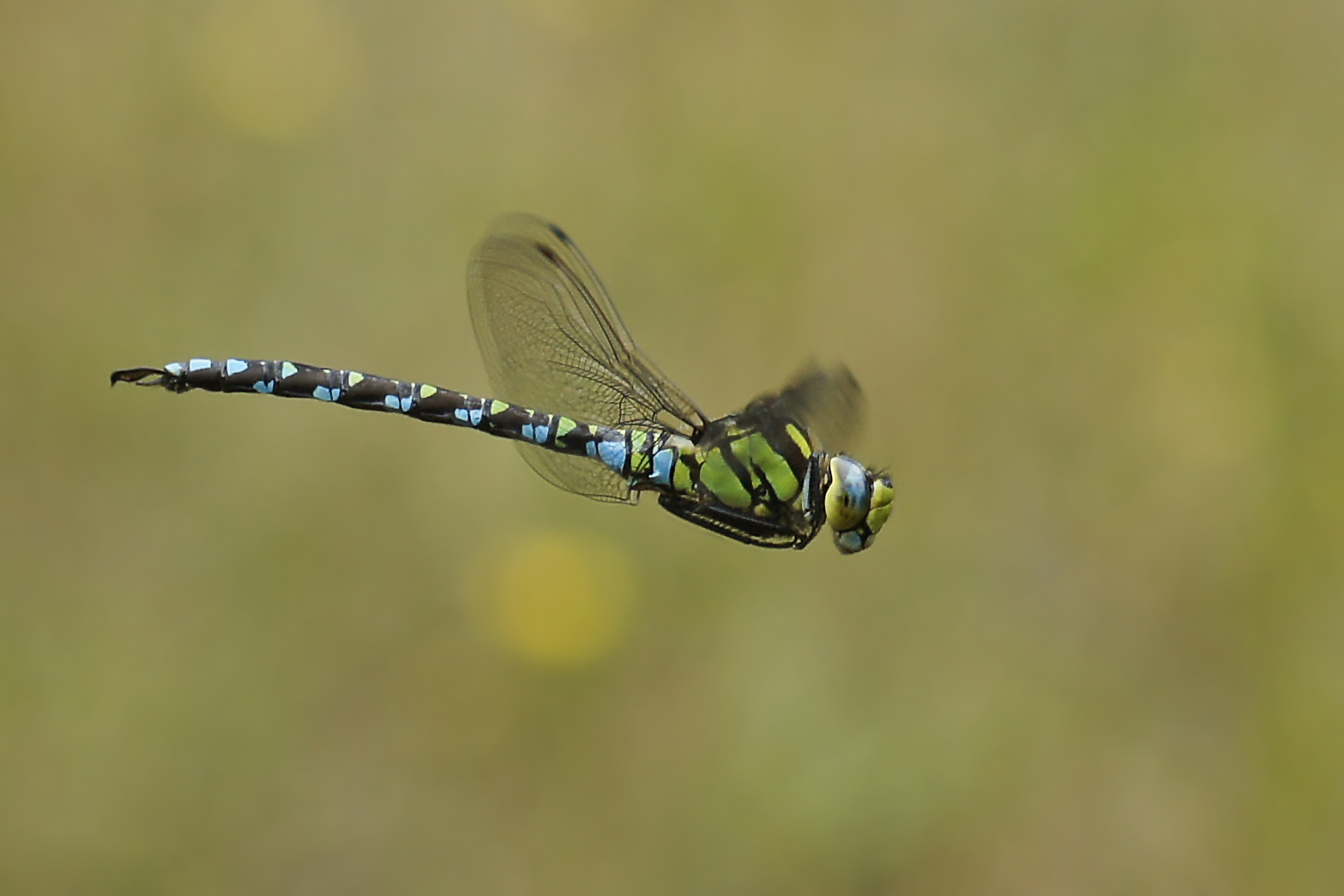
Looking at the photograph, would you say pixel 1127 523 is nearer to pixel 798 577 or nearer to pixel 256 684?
pixel 798 577

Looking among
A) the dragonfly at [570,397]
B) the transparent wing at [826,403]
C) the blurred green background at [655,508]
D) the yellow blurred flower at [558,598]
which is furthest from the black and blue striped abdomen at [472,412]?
the yellow blurred flower at [558,598]

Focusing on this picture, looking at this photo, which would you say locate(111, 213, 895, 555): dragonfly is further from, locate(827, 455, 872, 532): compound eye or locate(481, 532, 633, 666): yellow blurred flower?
locate(481, 532, 633, 666): yellow blurred flower

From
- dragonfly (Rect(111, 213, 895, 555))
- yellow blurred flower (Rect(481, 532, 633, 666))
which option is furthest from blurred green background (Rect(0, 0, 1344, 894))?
dragonfly (Rect(111, 213, 895, 555))

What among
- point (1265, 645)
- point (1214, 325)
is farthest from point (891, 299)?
point (1265, 645)

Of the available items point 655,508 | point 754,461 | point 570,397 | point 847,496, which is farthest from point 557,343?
point 655,508

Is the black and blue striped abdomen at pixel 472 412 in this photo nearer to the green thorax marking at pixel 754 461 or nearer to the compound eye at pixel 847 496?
the green thorax marking at pixel 754 461

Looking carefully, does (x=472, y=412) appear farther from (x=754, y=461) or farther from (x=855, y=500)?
(x=855, y=500)

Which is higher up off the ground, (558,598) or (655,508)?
(655,508)
